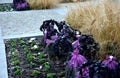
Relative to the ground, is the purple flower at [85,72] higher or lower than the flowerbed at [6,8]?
higher

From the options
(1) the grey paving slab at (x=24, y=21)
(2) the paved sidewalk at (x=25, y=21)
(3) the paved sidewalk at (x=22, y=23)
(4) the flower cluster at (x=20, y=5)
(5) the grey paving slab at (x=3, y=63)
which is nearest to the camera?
(5) the grey paving slab at (x=3, y=63)

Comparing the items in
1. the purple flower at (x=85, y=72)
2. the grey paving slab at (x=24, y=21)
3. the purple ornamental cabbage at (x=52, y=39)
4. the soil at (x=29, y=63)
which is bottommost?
the grey paving slab at (x=24, y=21)

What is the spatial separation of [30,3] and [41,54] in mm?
5957

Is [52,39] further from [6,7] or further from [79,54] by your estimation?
[6,7]

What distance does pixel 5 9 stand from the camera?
10844 mm

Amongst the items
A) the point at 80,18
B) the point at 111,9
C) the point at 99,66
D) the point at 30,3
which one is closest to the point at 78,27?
the point at 80,18

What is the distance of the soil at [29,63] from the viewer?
415cm

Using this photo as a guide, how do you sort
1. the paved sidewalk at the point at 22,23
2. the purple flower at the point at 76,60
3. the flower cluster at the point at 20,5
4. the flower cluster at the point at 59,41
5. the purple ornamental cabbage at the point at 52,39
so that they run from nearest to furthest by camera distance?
1. the purple flower at the point at 76,60
2. the flower cluster at the point at 59,41
3. the purple ornamental cabbage at the point at 52,39
4. the paved sidewalk at the point at 22,23
5. the flower cluster at the point at 20,5

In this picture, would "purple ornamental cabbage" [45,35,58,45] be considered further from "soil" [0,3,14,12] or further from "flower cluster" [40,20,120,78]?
"soil" [0,3,14,12]

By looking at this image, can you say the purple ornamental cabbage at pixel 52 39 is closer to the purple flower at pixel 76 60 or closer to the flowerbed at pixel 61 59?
the flowerbed at pixel 61 59

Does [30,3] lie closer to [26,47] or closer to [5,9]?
[5,9]

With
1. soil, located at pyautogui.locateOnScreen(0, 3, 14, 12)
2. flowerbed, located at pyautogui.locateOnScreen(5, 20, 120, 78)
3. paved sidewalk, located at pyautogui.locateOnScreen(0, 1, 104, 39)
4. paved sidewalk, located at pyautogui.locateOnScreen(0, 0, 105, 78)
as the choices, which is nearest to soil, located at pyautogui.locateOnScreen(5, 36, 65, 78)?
flowerbed, located at pyautogui.locateOnScreen(5, 20, 120, 78)

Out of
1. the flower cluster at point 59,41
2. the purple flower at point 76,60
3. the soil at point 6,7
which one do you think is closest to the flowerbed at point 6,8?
the soil at point 6,7

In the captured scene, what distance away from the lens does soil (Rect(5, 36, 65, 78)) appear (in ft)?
13.6
